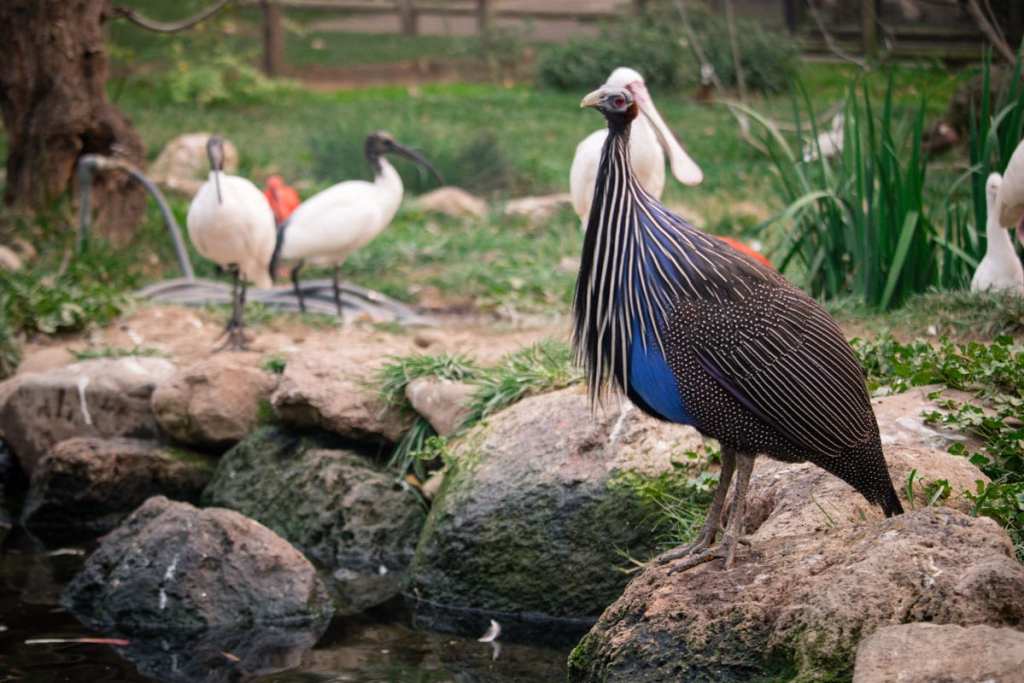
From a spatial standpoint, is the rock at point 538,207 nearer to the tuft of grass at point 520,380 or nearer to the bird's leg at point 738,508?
the tuft of grass at point 520,380

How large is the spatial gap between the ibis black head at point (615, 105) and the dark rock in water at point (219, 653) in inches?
98.0

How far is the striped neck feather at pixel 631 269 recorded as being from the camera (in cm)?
372

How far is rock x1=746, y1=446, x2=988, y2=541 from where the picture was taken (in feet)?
13.3

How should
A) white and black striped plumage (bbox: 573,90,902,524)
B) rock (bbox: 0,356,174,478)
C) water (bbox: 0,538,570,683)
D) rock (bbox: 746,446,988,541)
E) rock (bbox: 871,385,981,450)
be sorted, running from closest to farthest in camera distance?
A: white and black striped plumage (bbox: 573,90,902,524)
rock (bbox: 746,446,988,541)
rock (bbox: 871,385,981,450)
water (bbox: 0,538,570,683)
rock (bbox: 0,356,174,478)

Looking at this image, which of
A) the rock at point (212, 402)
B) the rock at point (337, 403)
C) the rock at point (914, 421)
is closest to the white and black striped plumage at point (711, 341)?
the rock at point (914, 421)

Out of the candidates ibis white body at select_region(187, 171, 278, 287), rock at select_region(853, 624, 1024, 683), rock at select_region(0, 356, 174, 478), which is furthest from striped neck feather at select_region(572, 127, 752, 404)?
ibis white body at select_region(187, 171, 278, 287)

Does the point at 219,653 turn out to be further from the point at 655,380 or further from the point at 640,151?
the point at 640,151

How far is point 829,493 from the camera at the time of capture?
13.8ft

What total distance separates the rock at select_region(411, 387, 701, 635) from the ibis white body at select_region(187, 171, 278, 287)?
2.46 m

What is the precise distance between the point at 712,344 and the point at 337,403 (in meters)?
3.05

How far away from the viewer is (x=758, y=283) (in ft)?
12.3

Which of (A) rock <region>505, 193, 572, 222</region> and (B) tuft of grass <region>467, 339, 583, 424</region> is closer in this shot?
(B) tuft of grass <region>467, 339, 583, 424</region>

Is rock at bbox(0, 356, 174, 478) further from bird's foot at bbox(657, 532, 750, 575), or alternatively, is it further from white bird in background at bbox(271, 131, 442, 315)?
bird's foot at bbox(657, 532, 750, 575)

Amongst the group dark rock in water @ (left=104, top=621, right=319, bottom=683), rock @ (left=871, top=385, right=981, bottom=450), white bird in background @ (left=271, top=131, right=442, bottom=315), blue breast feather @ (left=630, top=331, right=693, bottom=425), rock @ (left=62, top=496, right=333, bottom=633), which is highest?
blue breast feather @ (left=630, top=331, right=693, bottom=425)
